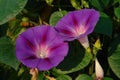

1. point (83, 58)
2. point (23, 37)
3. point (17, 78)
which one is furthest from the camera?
point (17, 78)

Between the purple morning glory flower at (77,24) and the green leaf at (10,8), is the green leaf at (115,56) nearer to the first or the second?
the purple morning glory flower at (77,24)

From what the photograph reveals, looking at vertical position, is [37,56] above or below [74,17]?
below

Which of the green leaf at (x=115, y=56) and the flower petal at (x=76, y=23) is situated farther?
the green leaf at (x=115, y=56)

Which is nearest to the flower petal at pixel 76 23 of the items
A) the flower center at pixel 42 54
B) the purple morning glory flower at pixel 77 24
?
the purple morning glory flower at pixel 77 24

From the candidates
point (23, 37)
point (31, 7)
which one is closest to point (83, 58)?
point (23, 37)

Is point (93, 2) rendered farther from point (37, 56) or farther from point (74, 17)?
point (37, 56)
